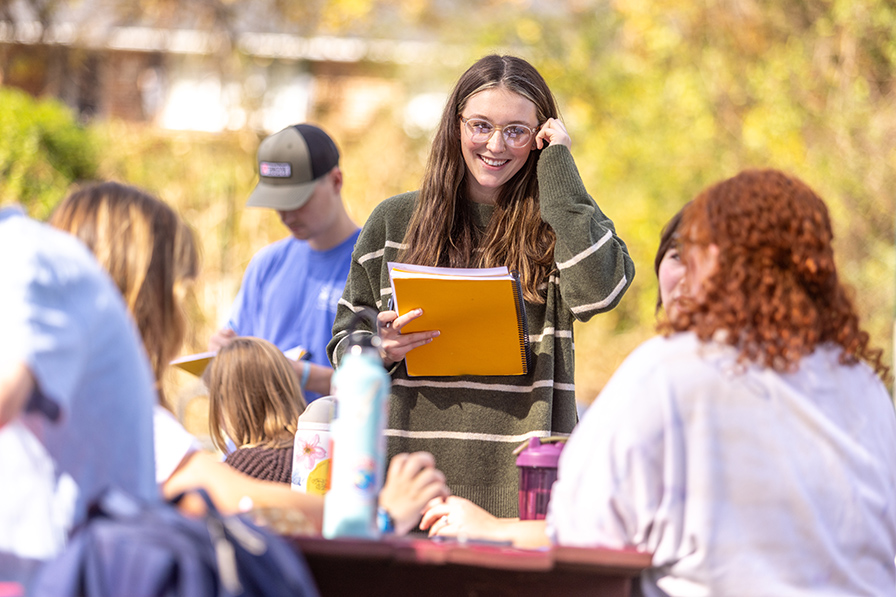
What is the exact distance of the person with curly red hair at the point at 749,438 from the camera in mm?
1783

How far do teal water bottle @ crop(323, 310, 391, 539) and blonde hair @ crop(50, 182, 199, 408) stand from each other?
513 millimetres

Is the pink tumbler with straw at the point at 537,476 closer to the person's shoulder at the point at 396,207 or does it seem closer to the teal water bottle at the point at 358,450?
the teal water bottle at the point at 358,450

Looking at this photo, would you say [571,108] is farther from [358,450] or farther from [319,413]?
[358,450]

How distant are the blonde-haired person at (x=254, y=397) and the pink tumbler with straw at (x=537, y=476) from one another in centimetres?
105

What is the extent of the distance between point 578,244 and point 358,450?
102 cm

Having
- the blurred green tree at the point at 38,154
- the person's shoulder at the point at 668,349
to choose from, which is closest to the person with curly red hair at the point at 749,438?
the person's shoulder at the point at 668,349

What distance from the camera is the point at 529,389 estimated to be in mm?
2658

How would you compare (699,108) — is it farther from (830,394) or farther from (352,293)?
(830,394)

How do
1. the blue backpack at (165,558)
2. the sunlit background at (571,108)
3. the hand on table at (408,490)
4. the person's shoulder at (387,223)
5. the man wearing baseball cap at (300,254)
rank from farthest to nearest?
the sunlit background at (571,108)
the man wearing baseball cap at (300,254)
the person's shoulder at (387,223)
the hand on table at (408,490)
the blue backpack at (165,558)

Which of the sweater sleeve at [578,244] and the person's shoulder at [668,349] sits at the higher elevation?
the sweater sleeve at [578,244]

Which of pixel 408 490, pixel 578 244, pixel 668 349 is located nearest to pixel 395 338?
pixel 578 244

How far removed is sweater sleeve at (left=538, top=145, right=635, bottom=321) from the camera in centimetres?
255

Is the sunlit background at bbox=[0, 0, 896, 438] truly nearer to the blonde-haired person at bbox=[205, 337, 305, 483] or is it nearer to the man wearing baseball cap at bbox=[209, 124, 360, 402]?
the man wearing baseball cap at bbox=[209, 124, 360, 402]

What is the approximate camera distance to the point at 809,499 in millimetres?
1792
